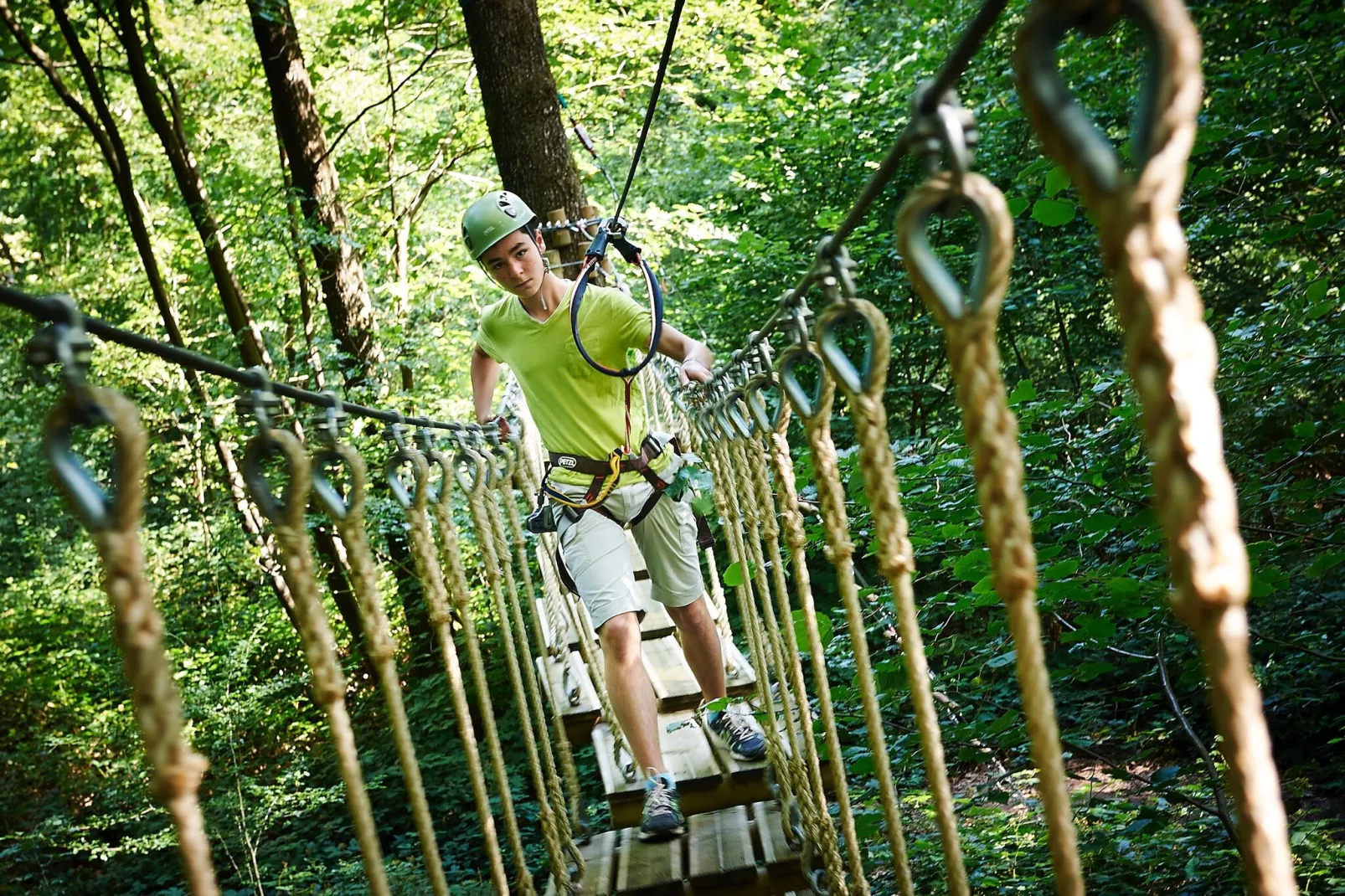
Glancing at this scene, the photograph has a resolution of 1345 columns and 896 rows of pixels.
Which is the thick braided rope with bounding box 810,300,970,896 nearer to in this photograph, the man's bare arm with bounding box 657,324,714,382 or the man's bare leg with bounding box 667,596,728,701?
the man's bare arm with bounding box 657,324,714,382

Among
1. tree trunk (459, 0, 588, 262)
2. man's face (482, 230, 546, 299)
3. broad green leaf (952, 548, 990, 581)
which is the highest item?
tree trunk (459, 0, 588, 262)

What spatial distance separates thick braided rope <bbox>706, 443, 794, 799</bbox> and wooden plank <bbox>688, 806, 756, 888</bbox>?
12 cm

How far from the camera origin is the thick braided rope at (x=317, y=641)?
887mm

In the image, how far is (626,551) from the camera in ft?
7.88

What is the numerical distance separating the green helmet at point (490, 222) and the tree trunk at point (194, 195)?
299 cm

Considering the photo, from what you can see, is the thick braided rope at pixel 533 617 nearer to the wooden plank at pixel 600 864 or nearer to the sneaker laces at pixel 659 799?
the wooden plank at pixel 600 864

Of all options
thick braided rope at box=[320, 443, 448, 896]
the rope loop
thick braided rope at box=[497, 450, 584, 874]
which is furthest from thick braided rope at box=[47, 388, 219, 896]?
thick braided rope at box=[497, 450, 584, 874]

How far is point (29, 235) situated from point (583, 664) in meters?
7.63

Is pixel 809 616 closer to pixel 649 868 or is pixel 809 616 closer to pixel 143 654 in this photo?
pixel 649 868

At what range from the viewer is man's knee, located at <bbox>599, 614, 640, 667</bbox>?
2.26 metres

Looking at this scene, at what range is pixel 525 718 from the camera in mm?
1819

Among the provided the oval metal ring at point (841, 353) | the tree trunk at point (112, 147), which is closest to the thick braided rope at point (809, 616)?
the oval metal ring at point (841, 353)

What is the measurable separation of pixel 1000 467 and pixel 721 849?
152 cm

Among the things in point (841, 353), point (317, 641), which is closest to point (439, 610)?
point (317, 641)
